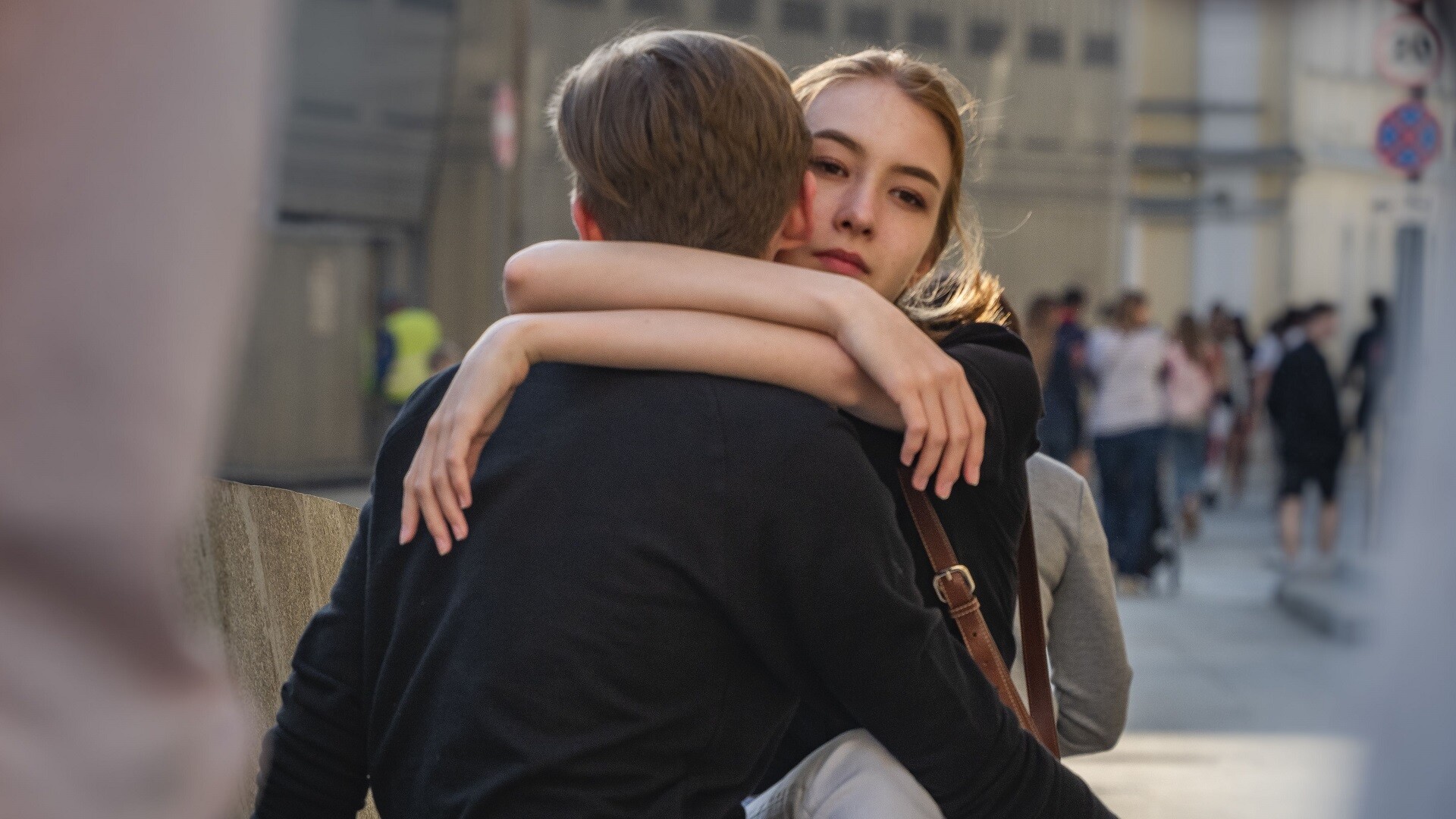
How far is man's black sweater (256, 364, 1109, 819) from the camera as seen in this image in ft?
4.40

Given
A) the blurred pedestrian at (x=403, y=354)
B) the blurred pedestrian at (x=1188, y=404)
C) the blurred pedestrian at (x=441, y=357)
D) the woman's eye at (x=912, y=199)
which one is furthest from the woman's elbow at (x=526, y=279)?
the blurred pedestrian at (x=403, y=354)

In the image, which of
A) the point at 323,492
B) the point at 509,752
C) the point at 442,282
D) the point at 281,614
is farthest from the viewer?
the point at 442,282

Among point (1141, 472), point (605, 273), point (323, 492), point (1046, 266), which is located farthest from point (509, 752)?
→ point (1046, 266)

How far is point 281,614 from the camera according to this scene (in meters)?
1.84

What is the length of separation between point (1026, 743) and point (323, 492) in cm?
880

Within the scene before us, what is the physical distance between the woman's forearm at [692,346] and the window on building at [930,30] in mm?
12853

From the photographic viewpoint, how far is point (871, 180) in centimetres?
203

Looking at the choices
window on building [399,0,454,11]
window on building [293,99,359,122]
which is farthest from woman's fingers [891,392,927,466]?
window on building [399,0,454,11]

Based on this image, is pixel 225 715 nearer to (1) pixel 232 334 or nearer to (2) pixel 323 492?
(1) pixel 232 334

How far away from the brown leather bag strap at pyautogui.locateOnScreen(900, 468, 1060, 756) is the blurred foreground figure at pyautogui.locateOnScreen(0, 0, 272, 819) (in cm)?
121

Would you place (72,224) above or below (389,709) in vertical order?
above

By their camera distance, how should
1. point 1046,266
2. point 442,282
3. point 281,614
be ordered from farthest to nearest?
1. point 1046,266
2. point 442,282
3. point 281,614

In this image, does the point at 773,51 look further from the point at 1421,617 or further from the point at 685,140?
the point at 1421,617

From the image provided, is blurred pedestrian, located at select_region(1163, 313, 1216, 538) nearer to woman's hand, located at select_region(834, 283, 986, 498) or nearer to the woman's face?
the woman's face
